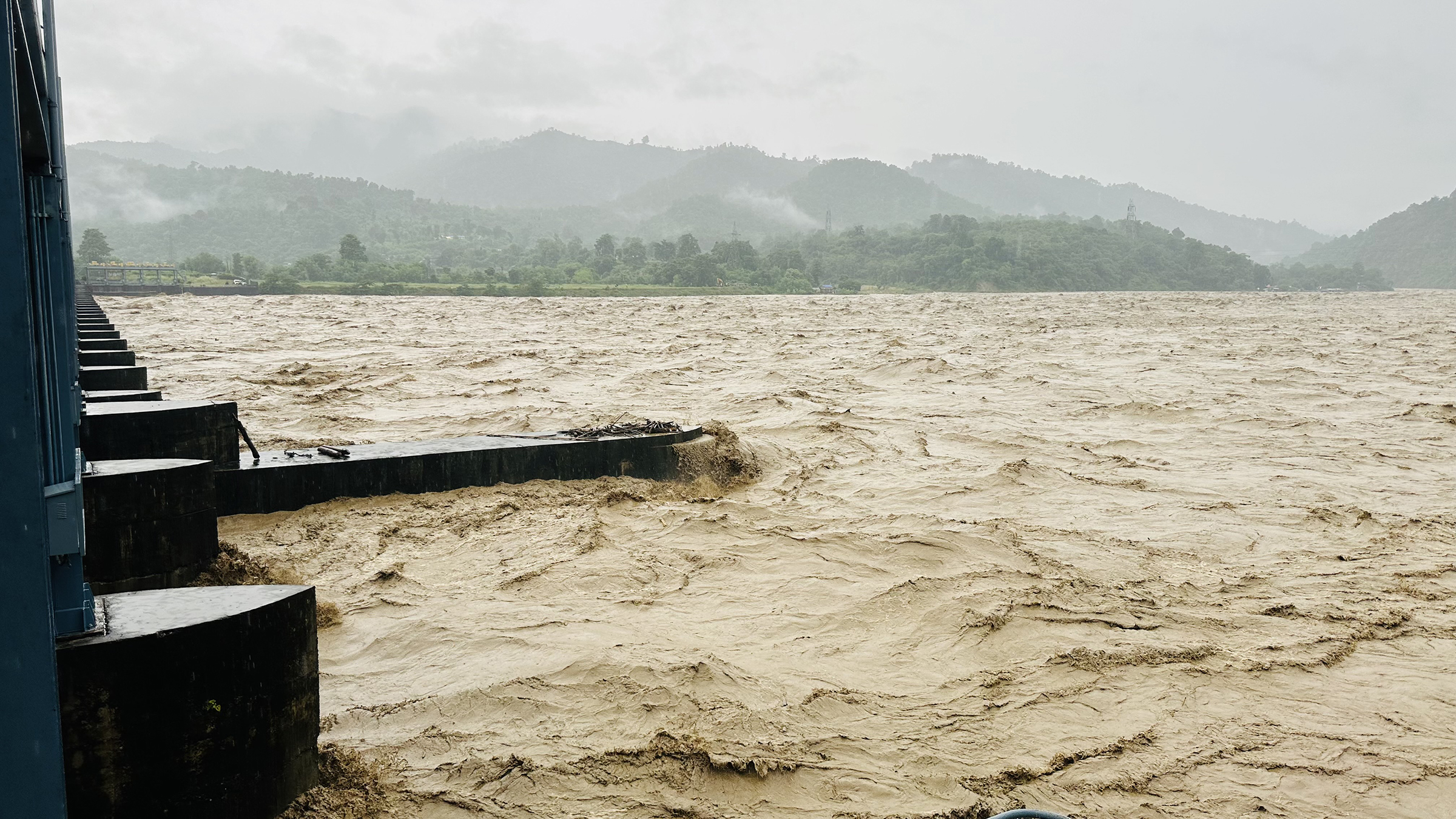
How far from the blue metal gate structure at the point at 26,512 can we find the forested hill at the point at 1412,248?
179037 millimetres

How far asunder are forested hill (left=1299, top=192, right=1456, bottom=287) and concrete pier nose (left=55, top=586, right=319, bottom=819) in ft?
586

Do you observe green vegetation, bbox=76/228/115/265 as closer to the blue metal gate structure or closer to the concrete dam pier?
the concrete dam pier

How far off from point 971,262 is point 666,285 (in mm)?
37848

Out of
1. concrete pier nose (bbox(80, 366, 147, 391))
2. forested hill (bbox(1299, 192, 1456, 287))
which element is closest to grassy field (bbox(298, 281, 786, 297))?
concrete pier nose (bbox(80, 366, 147, 391))

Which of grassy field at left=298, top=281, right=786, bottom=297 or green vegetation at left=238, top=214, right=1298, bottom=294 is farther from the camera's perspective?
green vegetation at left=238, top=214, right=1298, bottom=294

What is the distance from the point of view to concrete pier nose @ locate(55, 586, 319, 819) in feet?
8.52

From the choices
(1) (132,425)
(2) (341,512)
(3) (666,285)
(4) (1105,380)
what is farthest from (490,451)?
(3) (666,285)

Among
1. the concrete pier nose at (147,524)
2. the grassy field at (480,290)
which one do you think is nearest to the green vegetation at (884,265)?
the grassy field at (480,290)

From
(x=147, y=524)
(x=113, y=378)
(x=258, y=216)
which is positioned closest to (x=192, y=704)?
(x=147, y=524)

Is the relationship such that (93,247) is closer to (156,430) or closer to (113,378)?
(113,378)

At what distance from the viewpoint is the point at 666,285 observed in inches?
3115

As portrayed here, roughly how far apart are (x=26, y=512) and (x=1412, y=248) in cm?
20327

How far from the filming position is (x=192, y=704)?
2752 mm

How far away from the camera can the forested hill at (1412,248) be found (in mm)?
152875
